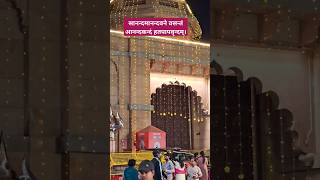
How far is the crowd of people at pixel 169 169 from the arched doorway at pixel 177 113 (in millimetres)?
84

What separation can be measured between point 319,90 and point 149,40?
67 centimetres

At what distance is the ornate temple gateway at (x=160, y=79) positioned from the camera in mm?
1955

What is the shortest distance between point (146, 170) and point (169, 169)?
215mm

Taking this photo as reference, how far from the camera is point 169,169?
223 cm

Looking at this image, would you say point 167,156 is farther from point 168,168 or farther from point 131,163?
point 131,163

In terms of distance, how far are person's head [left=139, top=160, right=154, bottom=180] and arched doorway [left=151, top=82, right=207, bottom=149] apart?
188 mm

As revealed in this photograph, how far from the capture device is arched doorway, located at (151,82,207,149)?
228cm
